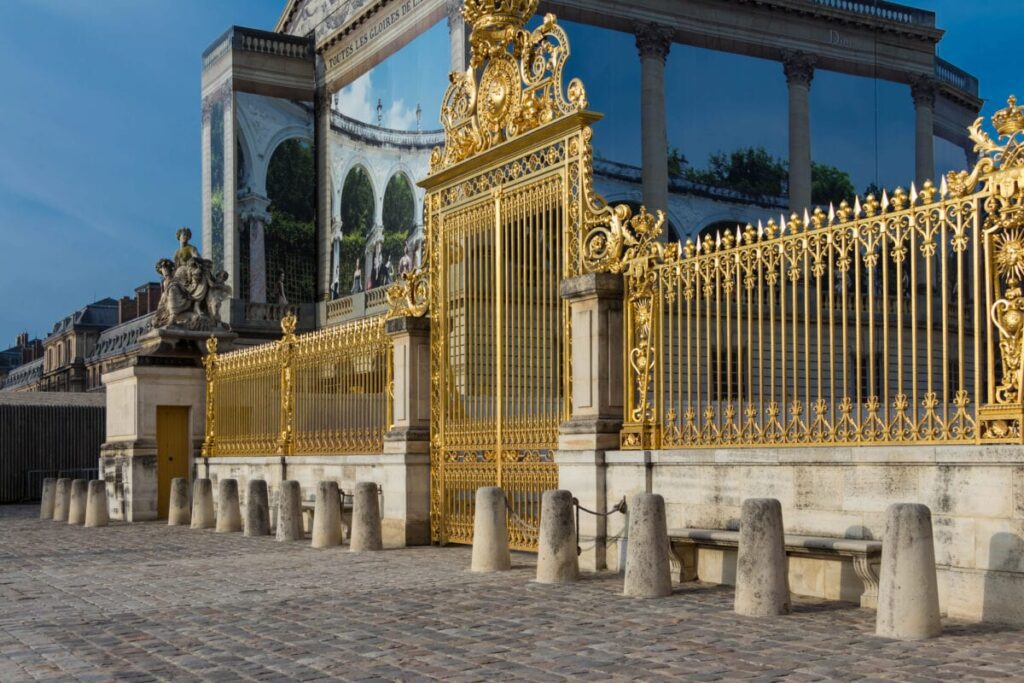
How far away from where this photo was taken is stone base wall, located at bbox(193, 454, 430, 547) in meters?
16.0

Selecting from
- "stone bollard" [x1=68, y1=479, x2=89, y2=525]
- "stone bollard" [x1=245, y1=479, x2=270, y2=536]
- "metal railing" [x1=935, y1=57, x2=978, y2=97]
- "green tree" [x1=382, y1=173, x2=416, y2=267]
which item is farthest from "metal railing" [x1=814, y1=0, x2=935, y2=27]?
"stone bollard" [x1=245, y1=479, x2=270, y2=536]

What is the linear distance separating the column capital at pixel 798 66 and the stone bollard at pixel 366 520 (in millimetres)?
31643

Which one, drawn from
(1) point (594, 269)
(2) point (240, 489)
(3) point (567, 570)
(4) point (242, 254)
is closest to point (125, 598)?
(3) point (567, 570)

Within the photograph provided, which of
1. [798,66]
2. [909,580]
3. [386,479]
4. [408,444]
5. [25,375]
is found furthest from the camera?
[25,375]

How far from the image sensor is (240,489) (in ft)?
72.7

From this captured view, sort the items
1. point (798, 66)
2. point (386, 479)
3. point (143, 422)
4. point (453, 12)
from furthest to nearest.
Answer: point (798, 66)
point (453, 12)
point (143, 422)
point (386, 479)

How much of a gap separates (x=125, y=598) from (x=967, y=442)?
707 centimetres

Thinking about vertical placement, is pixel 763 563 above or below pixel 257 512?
above

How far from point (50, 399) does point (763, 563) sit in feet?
99.1

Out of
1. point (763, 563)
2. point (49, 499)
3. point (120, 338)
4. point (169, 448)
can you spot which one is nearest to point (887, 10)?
point (169, 448)

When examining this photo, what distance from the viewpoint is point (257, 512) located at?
18688 millimetres

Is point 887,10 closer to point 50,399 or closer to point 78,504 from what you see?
point 50,399

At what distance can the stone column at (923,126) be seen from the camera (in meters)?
46.3

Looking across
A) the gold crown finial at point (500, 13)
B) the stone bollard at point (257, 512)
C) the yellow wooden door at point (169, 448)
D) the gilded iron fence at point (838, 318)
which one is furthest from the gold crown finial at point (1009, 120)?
the yellow wooden door at point (169, 448)
